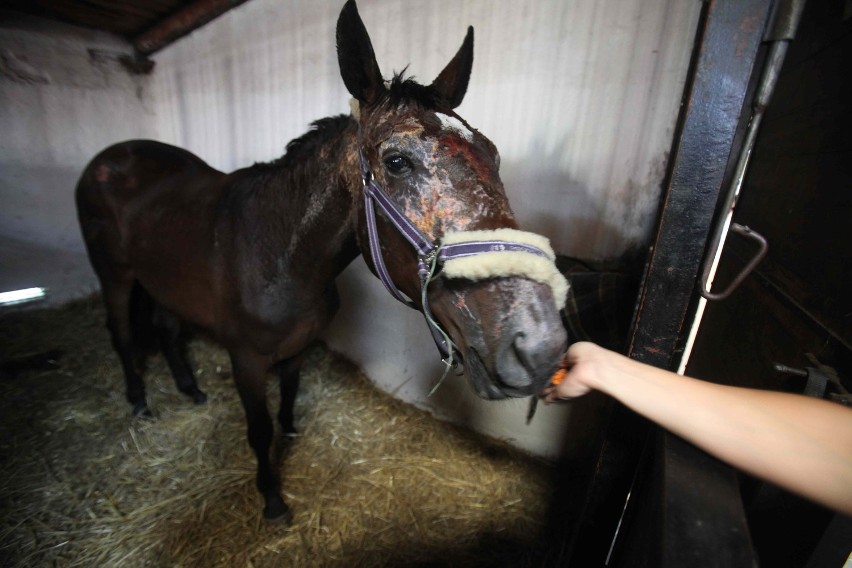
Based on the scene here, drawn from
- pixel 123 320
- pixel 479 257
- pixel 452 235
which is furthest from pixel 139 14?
pixel 479 257

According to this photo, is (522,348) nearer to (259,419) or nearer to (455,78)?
(455,78)

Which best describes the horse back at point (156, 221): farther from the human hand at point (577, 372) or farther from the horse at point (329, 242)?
the human hand at point (577, 372)

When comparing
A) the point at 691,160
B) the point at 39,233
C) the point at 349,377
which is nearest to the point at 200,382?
the point at 349,377

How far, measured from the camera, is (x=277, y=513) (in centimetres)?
190

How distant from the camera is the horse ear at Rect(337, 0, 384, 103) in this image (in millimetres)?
1122

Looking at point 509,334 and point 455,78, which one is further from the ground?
point 455,78

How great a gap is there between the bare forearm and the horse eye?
0.74 meters

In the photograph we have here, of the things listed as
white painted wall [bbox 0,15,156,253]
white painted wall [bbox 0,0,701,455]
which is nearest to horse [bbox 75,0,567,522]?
white painted wall [bbox 0,0,701,455]

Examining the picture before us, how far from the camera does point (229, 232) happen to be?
178 centimetres

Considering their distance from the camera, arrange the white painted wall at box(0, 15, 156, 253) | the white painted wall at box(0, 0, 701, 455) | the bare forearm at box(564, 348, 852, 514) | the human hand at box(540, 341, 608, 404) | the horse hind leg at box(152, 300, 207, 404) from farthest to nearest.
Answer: the white painted wall at box(0, 15, 156, 253), the horse hind leg at box(152, 300, 207, 404), the white painted wall at box(0, 0, 701, 455), the human hand at box(540, 341, 608, 404), the bare forearm at box(564, 348, 852, 514)

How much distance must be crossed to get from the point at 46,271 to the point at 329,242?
4251mm

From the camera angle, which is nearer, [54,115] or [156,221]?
[156,221]

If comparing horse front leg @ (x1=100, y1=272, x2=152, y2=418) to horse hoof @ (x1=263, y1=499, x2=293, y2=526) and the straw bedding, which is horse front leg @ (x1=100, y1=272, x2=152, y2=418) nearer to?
the straw bedding

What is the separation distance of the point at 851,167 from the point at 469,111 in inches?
63.7
